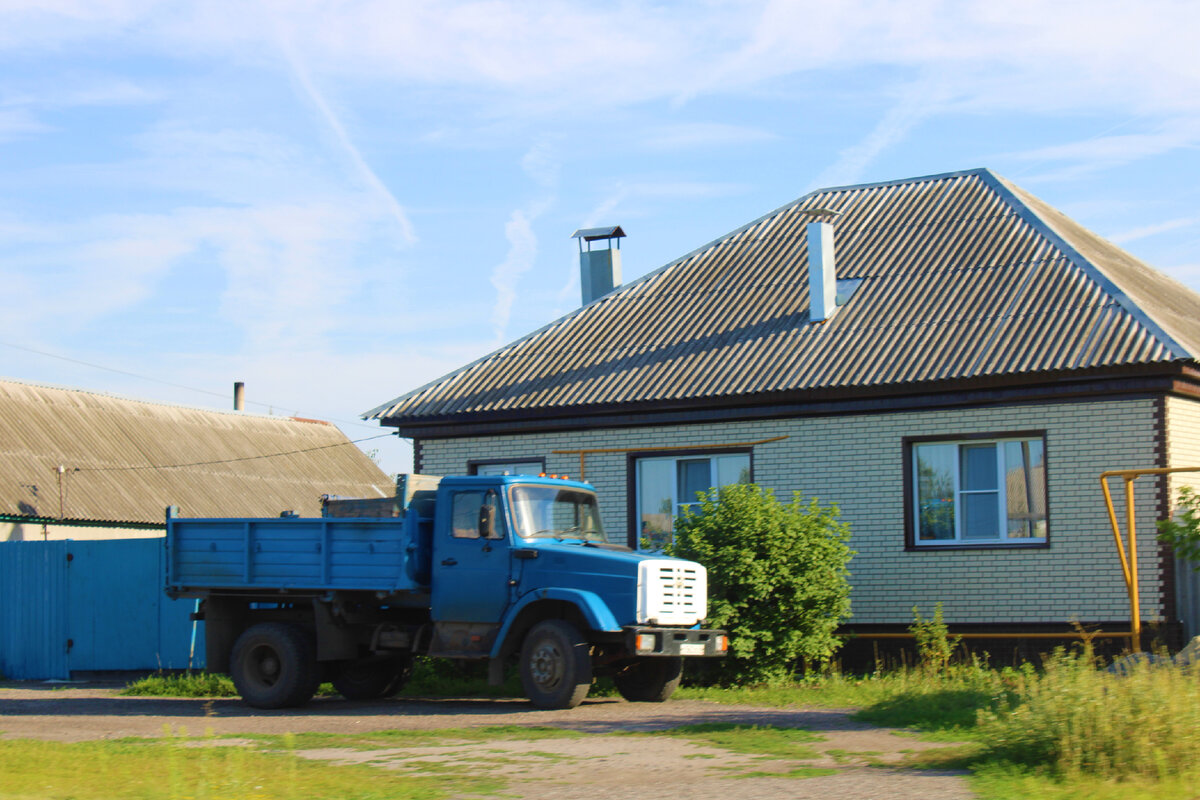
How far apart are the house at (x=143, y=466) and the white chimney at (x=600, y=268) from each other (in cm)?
1114

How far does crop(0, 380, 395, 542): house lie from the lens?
26781 mm

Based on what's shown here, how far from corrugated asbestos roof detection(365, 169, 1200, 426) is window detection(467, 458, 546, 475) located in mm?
749

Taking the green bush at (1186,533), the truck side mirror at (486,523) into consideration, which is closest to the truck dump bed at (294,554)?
the truck side mirror at (486,523)

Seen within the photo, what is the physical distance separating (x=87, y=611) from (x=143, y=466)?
430 inches

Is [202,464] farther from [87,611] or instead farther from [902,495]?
[902,495]

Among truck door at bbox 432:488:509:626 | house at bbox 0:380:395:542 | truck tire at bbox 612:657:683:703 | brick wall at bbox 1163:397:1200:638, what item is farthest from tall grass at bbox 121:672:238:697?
brick wall at bbox 1163:397:1200:638

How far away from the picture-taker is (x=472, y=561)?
13.3 m

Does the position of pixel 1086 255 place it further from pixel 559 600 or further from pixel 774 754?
pixel 774 754

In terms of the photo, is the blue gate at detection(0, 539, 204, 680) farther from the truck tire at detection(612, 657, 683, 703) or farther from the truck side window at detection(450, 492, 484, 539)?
the truck tire at detection(612, 657, 683, 703)

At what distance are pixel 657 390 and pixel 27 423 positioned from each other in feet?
57.6

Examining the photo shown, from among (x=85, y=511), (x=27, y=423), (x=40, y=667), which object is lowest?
(x=40, y=667)

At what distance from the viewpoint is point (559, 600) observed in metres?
12.8

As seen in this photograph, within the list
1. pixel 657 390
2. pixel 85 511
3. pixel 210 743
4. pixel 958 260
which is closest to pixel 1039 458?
pixel 958 260

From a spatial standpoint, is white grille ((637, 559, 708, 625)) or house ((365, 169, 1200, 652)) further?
house ((365, 169, 1200, 652))
